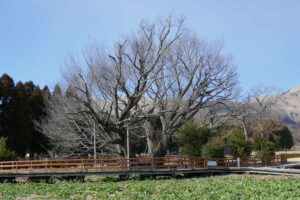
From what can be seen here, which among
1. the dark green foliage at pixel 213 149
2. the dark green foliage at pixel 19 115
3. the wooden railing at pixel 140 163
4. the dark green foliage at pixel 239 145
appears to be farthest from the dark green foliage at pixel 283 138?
the dark green foliage at pixel 19 115

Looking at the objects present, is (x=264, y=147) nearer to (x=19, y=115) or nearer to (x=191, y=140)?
(x=191, y=140)

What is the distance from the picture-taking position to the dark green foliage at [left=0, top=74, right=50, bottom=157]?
38.7 metres

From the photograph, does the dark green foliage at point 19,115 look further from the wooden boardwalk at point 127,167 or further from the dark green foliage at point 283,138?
the dark green foliage at point 283,138

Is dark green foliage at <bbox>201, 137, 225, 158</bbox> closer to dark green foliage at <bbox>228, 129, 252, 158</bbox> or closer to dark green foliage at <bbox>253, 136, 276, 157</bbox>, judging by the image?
dark green foliage at <bbox>228, 129, 252, 158</bbox>

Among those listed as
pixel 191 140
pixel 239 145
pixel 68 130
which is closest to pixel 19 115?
pixel 68 130

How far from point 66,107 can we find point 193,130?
13.9m

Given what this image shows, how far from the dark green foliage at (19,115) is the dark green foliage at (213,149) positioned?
2067cm

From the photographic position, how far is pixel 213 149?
26.8m

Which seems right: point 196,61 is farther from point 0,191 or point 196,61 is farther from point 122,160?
point 0,191

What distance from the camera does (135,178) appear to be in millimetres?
24203

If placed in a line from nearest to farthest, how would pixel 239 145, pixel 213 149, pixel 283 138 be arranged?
pixel 213 149 → pixel 239 145 → pixel 283 138

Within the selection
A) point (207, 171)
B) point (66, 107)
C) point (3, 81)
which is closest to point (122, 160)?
point (207, 171)

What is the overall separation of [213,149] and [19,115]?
24.7 m

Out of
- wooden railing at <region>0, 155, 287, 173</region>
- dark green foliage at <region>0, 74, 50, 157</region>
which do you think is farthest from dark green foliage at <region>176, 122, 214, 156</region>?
dark green foliage at <region>0, 74, 50, 157</region>
